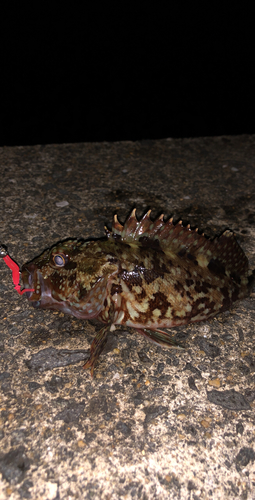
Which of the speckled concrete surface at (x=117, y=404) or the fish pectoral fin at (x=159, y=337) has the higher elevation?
the fish pectoral fin at (x=159, y=337)

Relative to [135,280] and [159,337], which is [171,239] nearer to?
[135,280]

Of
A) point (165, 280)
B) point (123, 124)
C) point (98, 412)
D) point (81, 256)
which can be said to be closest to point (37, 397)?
point (98, 412)

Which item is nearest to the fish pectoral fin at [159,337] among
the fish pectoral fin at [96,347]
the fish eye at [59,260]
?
the fish pectoral fin at [96,347]

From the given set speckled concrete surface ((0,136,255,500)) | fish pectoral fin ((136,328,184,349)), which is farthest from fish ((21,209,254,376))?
speckled concrete surface ((0,136,255,500))

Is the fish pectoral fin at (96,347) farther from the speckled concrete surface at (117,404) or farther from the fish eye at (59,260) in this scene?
the fish eye at (59,260)

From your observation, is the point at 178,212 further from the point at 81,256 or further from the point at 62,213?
the point at 81,256

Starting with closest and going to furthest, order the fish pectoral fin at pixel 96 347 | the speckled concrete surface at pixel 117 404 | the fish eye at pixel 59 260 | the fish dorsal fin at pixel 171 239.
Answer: the speckled concrete surface at pixel 117 404
the fish pectoral fin at pixel 96 347
the fish eye at pixel 59 260
the fish dorsal fin at pixel 171 239

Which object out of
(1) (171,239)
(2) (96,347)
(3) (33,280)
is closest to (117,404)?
(2) (96,347)
